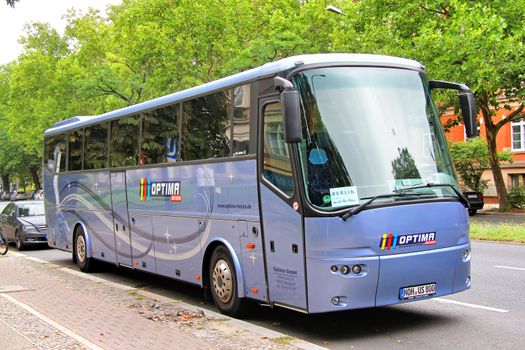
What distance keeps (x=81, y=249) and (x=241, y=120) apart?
7.73m

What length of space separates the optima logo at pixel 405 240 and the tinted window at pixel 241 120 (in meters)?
2.22

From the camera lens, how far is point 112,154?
1272 centimetres

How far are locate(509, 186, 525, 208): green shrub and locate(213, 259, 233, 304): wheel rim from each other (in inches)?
1072

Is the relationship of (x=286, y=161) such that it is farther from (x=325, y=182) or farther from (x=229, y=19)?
(x=229, y=19)

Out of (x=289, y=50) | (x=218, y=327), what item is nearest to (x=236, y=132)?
(x=218, y=327)

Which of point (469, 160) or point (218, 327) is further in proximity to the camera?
point (469, 160)

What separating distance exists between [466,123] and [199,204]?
3.86 meters

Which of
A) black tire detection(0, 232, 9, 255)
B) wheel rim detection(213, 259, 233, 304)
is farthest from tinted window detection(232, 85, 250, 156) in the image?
black tire detection(0, 232, 9, 255)

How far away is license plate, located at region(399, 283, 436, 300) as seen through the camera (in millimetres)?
7046

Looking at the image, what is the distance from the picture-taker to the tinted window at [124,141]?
11.7 m

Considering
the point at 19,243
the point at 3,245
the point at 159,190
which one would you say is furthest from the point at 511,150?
the point at 159,190

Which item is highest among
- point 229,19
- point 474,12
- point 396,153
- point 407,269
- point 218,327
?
point 229,19

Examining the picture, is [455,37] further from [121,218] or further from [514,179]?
[514,179]

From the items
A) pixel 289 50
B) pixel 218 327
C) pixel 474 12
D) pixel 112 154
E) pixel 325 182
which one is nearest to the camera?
pixel 325 182
